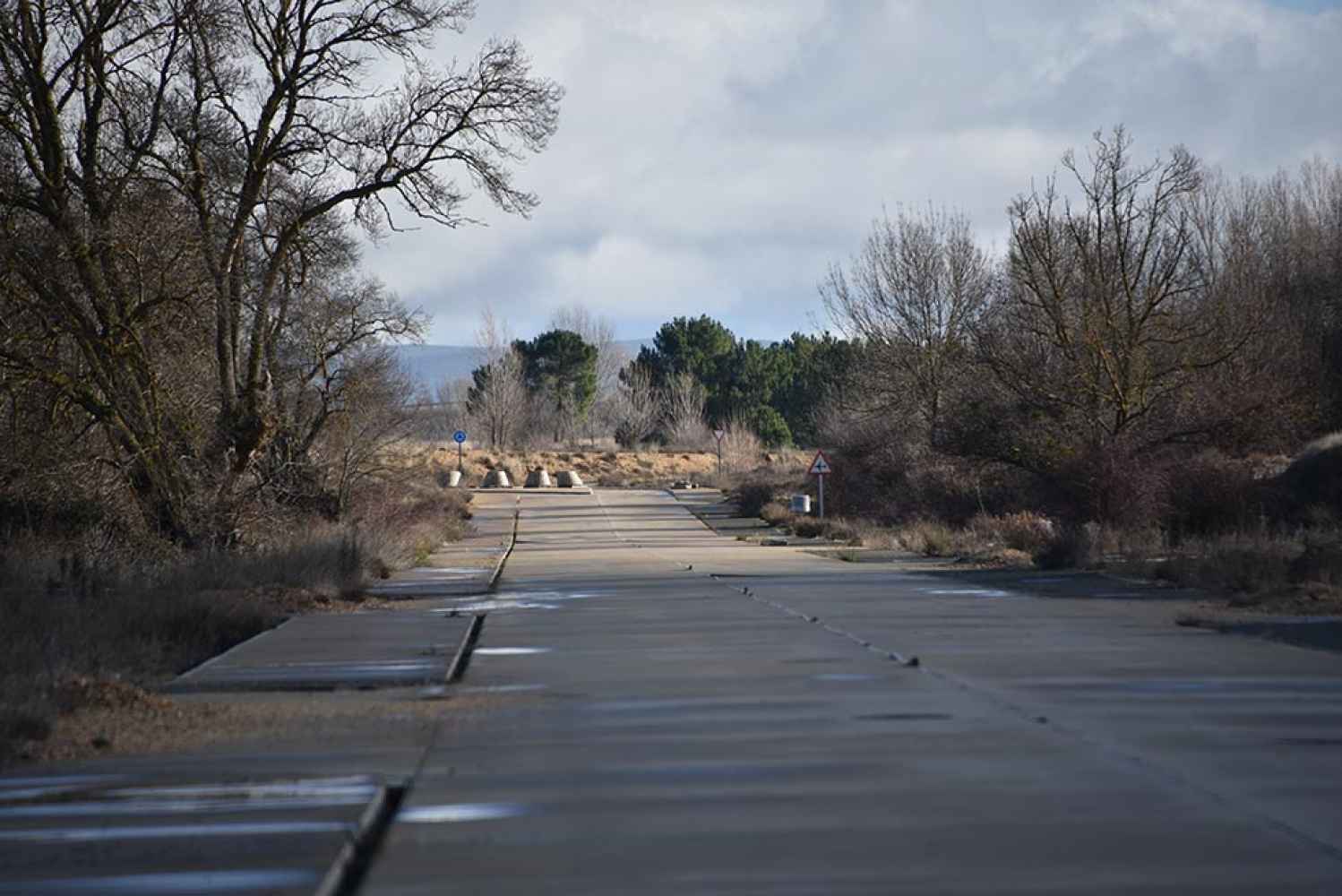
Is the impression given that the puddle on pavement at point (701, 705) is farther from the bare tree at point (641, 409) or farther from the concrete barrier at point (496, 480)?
the bare tree at point (641, 409)

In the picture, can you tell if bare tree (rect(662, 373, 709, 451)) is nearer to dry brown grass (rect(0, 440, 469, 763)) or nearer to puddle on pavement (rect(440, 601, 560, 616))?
dry brown grass (rect(0, 440, 469, 763))

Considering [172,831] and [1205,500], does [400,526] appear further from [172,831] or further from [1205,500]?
[172,831]

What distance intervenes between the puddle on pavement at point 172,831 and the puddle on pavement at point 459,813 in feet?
1.31

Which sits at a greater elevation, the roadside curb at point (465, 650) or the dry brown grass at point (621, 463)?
the dry brown grass at point (621, 463)

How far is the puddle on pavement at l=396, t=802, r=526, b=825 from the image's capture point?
27.4 ft

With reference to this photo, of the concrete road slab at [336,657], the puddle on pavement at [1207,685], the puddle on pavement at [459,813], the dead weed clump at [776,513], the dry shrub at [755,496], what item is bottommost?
the puddle on pavement at [459,813]

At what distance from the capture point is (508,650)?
57.3 feet

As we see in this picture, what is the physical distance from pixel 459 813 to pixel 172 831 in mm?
1396

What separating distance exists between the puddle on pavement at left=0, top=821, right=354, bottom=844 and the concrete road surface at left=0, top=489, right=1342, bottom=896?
4.4 inches

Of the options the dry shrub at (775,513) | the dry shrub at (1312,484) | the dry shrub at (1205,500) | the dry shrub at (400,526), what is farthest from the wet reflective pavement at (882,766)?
the dry shrub at (775,513)

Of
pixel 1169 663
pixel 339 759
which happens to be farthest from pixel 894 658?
pixel 339 759

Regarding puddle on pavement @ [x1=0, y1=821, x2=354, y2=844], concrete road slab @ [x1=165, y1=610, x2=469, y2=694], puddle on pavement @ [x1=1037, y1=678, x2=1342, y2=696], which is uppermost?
puddle on pavement @ [x1=1037, y1=678, x2=1342, y2=696]

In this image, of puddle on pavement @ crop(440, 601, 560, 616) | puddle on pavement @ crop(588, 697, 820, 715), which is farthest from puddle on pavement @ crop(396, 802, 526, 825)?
puddle on pavement @ crop(440, 601, 560, 616)

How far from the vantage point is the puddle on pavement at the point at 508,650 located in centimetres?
1714
